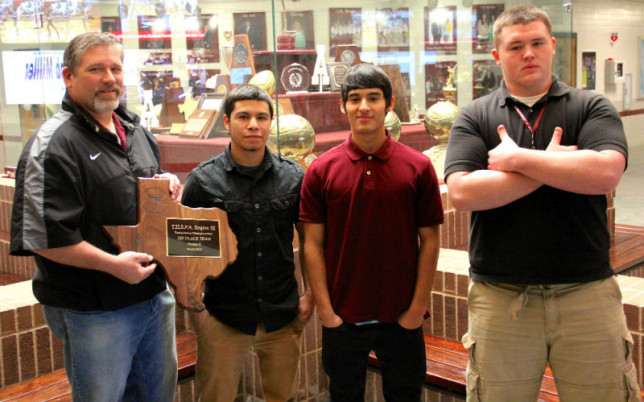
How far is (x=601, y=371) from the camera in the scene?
6.19 ft

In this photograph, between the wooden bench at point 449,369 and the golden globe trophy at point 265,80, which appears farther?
the golden globe trophy at point 265,80

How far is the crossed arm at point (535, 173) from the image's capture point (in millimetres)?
1785

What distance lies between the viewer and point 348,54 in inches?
178

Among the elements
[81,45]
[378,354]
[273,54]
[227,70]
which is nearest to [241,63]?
[227,70]

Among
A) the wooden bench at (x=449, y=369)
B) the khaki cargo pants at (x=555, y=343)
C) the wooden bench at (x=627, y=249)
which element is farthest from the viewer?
the wooden bench at (x=627, y=249)

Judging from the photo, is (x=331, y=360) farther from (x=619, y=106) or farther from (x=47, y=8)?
(x=619, y=106)

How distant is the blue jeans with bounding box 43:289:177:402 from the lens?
77.0 inches

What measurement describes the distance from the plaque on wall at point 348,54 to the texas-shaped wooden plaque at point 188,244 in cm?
253

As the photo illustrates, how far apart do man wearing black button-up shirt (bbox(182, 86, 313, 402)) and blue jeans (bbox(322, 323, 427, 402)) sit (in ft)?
0.60

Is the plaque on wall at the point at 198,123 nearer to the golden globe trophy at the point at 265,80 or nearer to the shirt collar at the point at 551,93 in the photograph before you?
the golden globe trophy at the point at 265,80

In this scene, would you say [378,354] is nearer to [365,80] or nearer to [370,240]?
[370,240]

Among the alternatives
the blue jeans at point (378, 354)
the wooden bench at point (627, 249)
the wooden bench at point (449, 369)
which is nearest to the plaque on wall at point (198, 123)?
the wooden bench at point (449, 369)

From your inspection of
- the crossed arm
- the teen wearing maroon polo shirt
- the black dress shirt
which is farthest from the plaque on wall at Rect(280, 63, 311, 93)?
the crossed arm

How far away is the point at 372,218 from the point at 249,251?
1.31 feet
